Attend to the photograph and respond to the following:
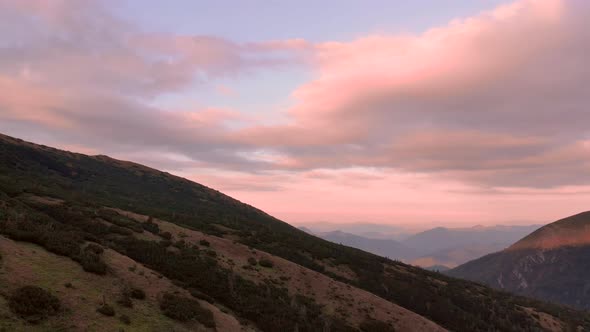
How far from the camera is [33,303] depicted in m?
15.2

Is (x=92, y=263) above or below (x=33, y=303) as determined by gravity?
above

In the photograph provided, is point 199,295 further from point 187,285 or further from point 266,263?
point 266,263

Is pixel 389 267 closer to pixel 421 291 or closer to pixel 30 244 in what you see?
pixel 421 291

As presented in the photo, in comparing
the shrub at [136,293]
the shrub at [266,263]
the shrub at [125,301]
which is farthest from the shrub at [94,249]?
the shrub at [266,263]

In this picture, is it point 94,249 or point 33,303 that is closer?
point 33,303

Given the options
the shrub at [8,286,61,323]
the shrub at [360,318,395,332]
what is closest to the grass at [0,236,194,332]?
the shrub at [8,286,61,323]

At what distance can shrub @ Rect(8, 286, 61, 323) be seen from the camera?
14391mm

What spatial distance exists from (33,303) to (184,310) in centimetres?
747

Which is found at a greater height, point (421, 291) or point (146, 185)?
point (146, 185)

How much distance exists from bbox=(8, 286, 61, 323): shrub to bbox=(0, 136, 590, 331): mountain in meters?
0.04

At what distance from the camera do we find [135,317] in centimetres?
1770

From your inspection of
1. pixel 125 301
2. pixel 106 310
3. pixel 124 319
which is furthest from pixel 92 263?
pixel 124 319

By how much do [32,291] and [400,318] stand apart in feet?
96.3

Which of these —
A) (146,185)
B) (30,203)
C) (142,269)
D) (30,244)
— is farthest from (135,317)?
(146,185)
